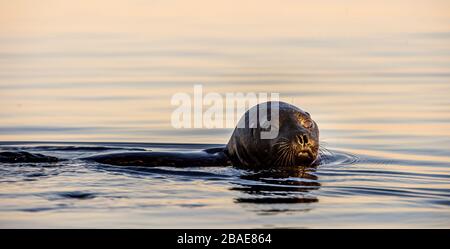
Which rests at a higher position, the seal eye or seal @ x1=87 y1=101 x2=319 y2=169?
the seal eye

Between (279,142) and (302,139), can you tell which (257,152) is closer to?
(279,142)

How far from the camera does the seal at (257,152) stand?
44.0ft

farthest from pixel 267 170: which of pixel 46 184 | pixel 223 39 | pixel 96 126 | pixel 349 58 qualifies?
pixel 223 39

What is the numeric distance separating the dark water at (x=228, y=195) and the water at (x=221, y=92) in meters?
0.02

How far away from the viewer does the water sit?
11102 millimetres

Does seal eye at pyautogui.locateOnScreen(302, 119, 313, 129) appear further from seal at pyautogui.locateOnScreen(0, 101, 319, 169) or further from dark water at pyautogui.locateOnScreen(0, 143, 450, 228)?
dark water at pyautogui.locateOnScreen(0, 143, 450, 228)

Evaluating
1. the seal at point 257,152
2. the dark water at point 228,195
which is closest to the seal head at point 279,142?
the seal at point 257,152

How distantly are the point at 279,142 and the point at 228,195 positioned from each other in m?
1.96

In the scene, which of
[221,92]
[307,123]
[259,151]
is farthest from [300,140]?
[221,92]

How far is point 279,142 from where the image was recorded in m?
13.5

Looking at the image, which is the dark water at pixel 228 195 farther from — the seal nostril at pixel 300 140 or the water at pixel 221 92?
the seal nostril at pixel 300 140
